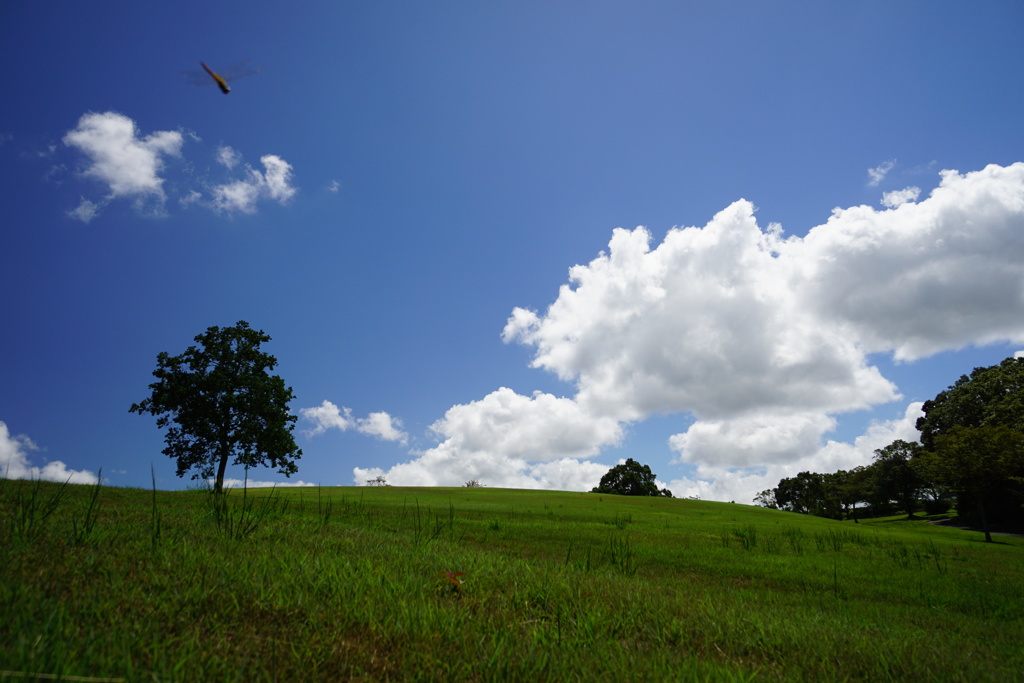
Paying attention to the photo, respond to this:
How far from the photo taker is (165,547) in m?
5.34

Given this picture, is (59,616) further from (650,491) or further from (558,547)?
(650,491)

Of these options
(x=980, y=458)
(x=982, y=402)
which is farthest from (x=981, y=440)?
(x=982, y=402)

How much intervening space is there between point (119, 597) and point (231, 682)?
156 centimetres

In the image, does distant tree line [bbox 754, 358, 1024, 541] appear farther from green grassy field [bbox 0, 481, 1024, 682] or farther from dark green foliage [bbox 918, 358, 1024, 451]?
green grassy field [bbox 0, 481, 1024, 682]

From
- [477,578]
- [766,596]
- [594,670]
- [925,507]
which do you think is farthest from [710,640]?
[925,507]

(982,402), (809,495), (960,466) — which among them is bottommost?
(809,495)

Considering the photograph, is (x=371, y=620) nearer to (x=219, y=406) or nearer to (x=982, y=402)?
(x=219, y=406)

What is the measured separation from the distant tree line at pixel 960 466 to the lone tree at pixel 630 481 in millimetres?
38695

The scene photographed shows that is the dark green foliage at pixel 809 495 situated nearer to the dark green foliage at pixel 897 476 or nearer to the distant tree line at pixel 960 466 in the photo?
the distant tree line at pixel 960 466

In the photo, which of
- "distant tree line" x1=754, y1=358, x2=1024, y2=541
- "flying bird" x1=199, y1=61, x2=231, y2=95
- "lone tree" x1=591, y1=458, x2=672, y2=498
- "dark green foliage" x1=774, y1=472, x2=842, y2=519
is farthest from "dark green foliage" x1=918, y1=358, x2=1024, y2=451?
"flying bird" x1=199, y1=61, x2=231, y2=95

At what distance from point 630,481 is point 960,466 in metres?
68.8

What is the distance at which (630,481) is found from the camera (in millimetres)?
106938

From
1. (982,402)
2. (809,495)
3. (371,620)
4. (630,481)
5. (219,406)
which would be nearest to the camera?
(371,620)

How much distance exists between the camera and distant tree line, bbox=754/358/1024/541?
1635 inches
